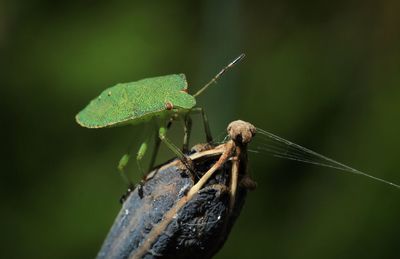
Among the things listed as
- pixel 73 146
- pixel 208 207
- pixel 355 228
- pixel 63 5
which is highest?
pixel 63 5

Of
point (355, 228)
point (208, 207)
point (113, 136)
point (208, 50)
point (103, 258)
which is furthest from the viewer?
point (113, 136)

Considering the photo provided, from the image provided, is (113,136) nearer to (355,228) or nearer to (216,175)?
(355,228)

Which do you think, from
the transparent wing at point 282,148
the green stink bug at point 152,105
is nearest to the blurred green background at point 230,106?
the transparent wing at point 282,148

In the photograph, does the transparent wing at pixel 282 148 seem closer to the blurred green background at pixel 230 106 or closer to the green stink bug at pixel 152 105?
the green stink bug at pixel 152 105

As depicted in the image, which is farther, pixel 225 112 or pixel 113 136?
pixel 113 136

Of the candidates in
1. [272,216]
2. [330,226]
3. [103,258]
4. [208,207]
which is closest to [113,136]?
[272,216]

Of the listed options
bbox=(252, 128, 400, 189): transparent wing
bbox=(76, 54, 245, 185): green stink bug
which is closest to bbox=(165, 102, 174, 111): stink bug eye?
bbox=(76, 54, 245, 185): green stink bug

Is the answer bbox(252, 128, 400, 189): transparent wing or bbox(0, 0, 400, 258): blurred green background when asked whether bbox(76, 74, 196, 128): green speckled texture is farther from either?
bbox(0, 0, 400, 258): blurred green background
